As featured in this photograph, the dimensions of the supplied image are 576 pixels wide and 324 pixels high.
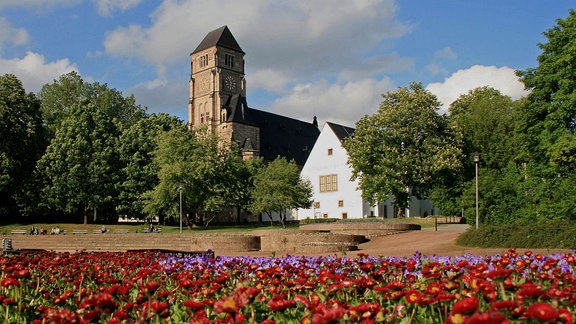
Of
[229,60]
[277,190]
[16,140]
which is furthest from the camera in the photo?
[229,60]

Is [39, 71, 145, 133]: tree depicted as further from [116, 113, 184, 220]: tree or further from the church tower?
the church tower

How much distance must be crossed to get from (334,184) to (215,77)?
119ft

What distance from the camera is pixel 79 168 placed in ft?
179

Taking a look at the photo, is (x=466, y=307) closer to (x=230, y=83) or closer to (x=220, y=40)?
(x=230, y=83)

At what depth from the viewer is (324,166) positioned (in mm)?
70125

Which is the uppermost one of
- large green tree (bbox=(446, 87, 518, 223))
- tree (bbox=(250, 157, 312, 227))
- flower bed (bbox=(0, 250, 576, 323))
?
large green tree (bbox=(446, 87, 518, 223))

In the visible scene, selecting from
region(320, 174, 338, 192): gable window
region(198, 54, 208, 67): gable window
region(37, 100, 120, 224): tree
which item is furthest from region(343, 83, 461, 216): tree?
region(198, 54, 208, 67): gable window

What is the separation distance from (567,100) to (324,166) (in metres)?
40.7

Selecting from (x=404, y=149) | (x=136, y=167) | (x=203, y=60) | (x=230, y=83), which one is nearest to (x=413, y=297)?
(x=404, y=149)

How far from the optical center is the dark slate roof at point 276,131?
93.6m

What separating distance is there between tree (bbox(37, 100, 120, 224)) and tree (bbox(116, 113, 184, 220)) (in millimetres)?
961

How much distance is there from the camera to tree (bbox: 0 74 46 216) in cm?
5359

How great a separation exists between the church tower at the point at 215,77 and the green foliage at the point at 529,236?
72.6m

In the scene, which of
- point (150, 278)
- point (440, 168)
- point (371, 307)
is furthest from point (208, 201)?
point (371, 307)
